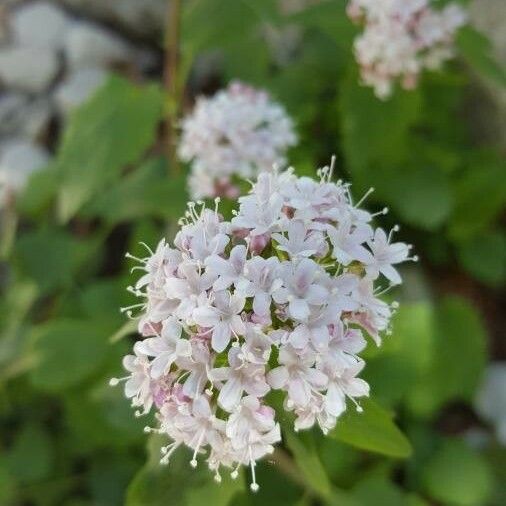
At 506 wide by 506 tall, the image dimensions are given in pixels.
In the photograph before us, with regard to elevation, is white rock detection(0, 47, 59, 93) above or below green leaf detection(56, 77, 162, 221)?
below

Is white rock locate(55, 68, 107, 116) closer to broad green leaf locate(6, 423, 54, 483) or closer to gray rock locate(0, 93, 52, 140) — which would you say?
gray rock locate(0, 93, 52, 140)

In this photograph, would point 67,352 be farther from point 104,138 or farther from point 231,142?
point 231,142

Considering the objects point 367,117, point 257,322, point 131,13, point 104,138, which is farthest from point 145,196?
point 131,13

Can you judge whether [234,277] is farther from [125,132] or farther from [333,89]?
[333,89]

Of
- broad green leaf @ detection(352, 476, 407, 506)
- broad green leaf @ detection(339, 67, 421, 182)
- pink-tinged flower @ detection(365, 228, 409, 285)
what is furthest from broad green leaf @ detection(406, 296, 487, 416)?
pink-tinged flower @ detection(365, 228, 409, 285)

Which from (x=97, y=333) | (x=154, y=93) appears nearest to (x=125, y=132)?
(x=154, y=93)

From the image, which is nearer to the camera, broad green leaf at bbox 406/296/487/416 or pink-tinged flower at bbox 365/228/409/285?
pink-tinged flower at bbox 365/228/409/285
